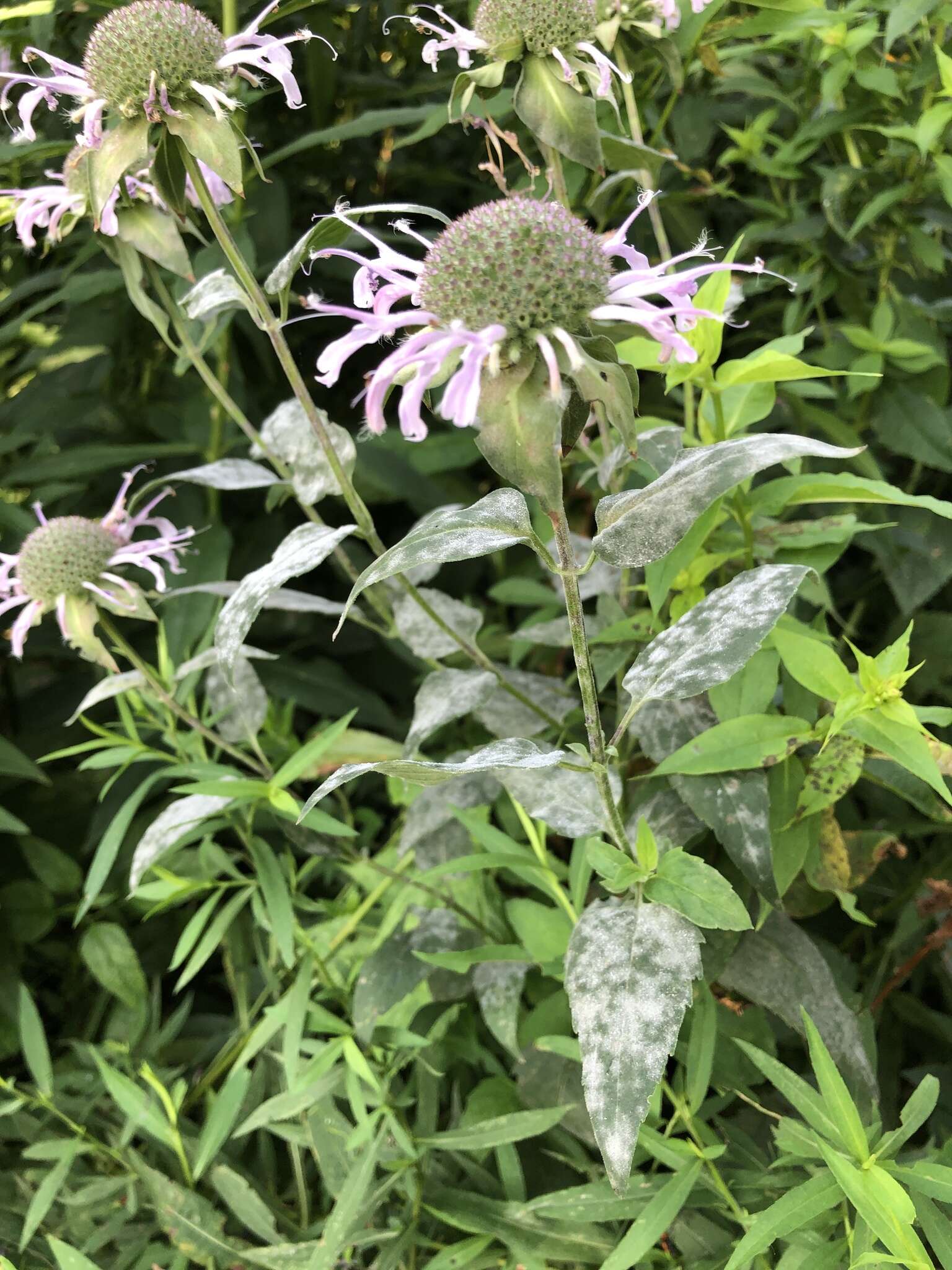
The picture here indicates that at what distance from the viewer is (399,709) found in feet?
3.16

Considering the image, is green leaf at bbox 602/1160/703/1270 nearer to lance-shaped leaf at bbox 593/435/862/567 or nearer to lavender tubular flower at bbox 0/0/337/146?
lance-shaped leaf at bbox 593/435/862/567

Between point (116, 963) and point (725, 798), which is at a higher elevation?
point (725, 798)

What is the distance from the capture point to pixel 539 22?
49cm

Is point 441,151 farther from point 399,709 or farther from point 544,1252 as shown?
point 544,1252

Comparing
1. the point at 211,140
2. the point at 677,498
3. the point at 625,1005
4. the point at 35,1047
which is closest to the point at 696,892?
the point at 625,1005

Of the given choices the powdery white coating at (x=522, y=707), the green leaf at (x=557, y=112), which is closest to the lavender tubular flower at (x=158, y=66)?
the green leaf at (x=557, y=112)

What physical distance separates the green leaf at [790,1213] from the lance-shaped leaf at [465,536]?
293 mm

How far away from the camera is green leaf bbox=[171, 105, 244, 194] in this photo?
432mm

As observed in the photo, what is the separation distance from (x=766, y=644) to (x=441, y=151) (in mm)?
716

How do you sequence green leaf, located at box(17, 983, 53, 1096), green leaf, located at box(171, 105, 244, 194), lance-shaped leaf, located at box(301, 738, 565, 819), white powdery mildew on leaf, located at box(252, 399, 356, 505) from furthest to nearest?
green leaf, located at box(17, 983, 53, 1096) → white powdery mildew on leaf, located at box(252, 399, 356, 505) → green leaf, located at box(171, 105, 244, 194) → lance-shaped leaf, located at box(301, 738, 565, 819)

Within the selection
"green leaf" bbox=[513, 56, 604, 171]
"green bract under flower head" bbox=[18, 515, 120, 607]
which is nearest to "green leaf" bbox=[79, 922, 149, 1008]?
"green bract under flower head" bbox=[18, 515, 120, 607]

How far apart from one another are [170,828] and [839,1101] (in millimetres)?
384

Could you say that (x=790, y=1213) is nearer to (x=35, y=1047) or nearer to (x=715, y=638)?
(x=715, y=638)

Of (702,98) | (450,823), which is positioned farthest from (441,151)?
(450,823)
